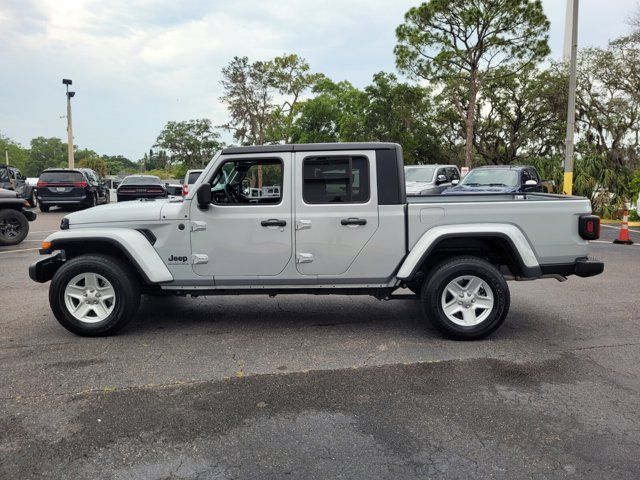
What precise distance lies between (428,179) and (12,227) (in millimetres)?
11996

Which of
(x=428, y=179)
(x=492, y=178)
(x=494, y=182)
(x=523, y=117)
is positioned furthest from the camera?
(x=523, y=117)

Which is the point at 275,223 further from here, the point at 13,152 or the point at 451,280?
the point at 13,152

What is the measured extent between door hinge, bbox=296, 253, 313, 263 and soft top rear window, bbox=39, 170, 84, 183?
17922 millimetres

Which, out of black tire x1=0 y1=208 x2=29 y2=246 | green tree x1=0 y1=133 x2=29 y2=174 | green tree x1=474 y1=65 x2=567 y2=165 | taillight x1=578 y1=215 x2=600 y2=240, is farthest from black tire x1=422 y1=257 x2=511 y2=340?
green tree x1=0 y1=133 x2=29 y2=174

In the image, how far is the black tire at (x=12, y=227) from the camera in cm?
1182

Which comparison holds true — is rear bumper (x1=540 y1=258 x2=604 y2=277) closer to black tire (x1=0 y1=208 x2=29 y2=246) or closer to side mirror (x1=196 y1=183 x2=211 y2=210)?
side mirror (x1=196 y1=183 x2=211 y2=210)

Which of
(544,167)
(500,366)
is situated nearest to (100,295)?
(500,366)

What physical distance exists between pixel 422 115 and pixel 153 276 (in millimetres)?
37942

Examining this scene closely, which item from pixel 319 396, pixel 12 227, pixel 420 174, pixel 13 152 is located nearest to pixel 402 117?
pixel 420 174

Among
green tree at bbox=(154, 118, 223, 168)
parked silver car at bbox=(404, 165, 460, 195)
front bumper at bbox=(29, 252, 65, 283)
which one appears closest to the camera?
front bumper at bbox=(29, 252, 65, 283)

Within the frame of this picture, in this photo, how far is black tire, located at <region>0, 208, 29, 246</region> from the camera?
11.8 m

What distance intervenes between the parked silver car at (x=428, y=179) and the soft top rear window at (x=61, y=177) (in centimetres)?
1231

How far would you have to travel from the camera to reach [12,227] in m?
12.0

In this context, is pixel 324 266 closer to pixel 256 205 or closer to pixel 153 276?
pixel 256 205
